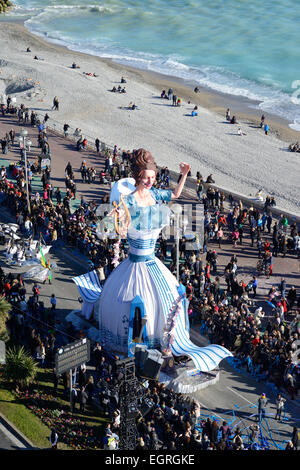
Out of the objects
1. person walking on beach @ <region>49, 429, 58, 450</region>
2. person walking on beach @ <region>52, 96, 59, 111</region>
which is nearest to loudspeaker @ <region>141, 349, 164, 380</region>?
person walking on beach @ <region>49, 429, 58, 450</region>

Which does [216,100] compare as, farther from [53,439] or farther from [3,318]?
[53,439]

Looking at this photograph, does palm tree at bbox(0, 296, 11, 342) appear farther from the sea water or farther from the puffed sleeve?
the sea water

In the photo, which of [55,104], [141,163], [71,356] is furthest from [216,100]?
[71,356]

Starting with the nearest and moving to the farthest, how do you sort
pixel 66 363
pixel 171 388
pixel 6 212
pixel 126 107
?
pixel 66 363 → pixel 171 388 → pixel 6 212 → pixel 126 107

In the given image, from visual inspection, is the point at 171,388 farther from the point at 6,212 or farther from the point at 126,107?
the point at 126,107

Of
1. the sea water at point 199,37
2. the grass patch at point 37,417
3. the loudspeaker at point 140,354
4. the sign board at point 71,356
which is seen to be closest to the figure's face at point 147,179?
the sign board at point 71,356

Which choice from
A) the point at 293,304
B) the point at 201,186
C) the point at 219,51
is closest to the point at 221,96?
the point at 219,51
